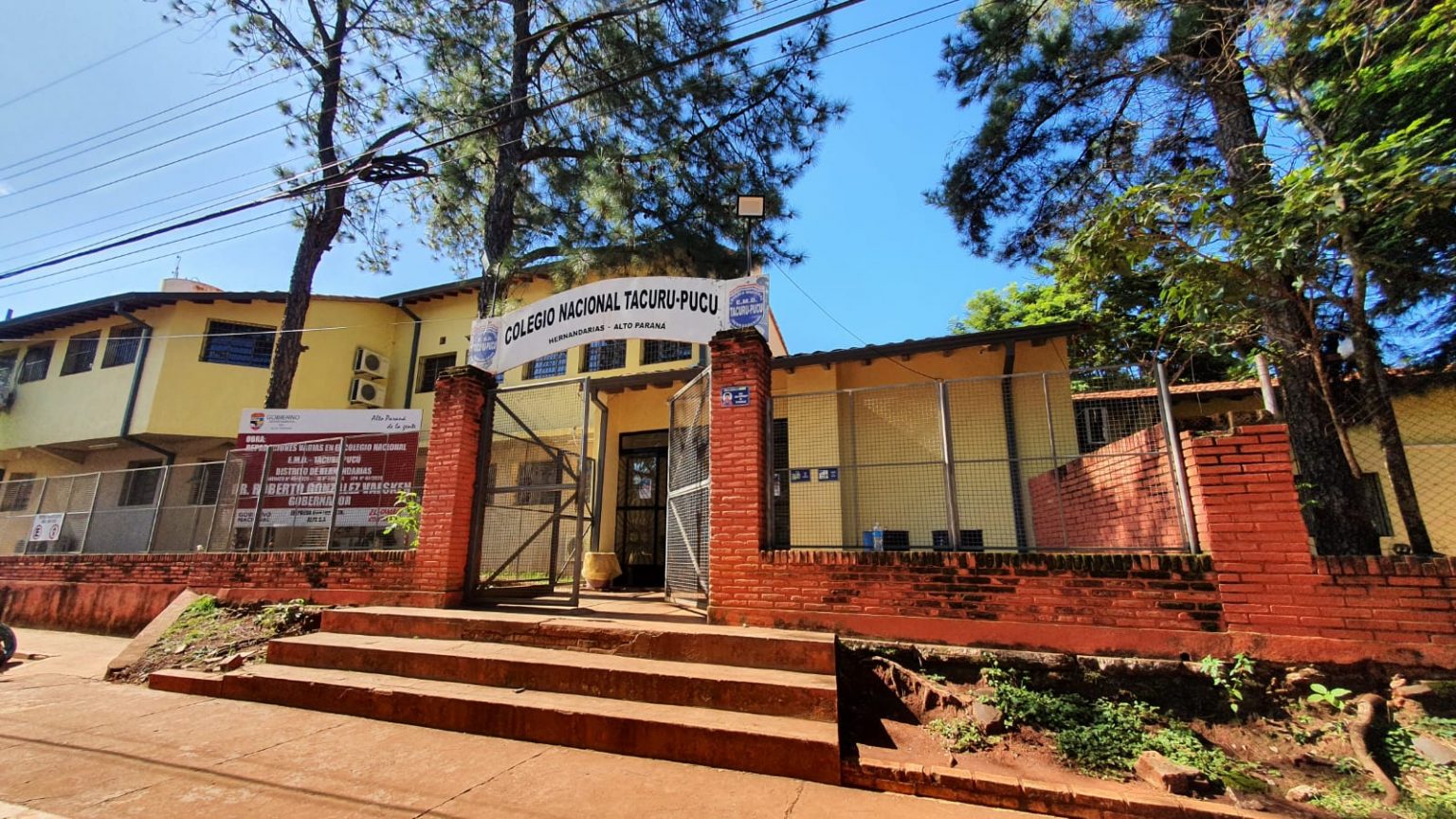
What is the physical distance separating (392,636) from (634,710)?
3179 millimetres

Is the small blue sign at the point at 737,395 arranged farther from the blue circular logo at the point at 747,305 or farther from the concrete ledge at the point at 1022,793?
the concrete ledge at the point at 1022,793

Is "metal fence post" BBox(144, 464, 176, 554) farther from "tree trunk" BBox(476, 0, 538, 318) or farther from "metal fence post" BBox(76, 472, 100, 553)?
"tree trunk" BBox(476, 0, 538, 318)

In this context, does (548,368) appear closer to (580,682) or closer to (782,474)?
(782,474)

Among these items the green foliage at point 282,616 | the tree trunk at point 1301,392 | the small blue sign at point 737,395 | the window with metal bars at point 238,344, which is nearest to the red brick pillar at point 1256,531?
the tree trunk at point 1301,392

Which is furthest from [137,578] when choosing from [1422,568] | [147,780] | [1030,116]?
[1030,116]

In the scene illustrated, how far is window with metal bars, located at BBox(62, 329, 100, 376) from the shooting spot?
1603 cm

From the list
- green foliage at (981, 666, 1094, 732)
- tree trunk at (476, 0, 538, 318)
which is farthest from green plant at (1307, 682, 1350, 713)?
tree trunk at (476, 0, 538, 318)

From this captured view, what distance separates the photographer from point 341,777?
3.45 meters

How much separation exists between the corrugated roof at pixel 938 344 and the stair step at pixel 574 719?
676 centimetres

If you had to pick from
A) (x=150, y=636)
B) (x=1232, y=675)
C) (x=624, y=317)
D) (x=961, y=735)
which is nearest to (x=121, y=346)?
(x=150, y=636)

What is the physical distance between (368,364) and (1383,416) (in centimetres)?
1925

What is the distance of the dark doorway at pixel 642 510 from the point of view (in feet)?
34.5

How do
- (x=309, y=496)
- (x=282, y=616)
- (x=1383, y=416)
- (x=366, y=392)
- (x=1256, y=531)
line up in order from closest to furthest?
(x=1256, y=531) < (x=1383, y=416) < (x=282, y=616) < (x=309, y=496) < (x=366, y=392)

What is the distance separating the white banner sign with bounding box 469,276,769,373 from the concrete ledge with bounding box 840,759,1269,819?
3708 millimetres
